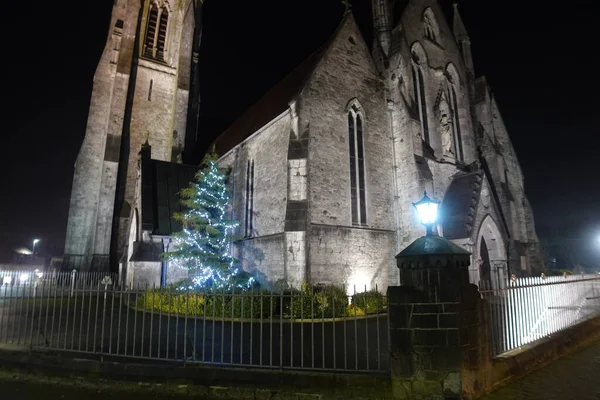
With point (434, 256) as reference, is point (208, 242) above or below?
above

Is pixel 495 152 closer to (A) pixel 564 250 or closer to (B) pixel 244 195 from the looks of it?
(B) pixel 244 195

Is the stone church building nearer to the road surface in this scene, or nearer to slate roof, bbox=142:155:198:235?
slate roof, bbox=142:155:198:235

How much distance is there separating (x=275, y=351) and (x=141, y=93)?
26052mm

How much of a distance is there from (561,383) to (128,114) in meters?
29.0

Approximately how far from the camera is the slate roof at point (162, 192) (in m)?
18.7

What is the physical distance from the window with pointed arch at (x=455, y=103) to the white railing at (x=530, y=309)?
11874 mm

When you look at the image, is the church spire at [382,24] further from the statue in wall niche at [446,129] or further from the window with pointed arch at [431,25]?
the statue in wall niche at [446,129]

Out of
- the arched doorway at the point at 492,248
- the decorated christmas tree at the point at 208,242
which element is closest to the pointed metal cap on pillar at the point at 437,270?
the decorated christmas tree at the point at 208,242

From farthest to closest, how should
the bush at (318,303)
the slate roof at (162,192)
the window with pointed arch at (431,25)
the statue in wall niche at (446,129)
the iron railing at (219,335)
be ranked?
1. the window with pointed arch at (431,25)
2. the statue in wall niche at (446,129)
3. the slate roof at (162,192)
4. the bush at (318,303)
5. the iron railing at (219,335)

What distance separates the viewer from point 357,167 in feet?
53.9

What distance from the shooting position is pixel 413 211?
16.2 metres

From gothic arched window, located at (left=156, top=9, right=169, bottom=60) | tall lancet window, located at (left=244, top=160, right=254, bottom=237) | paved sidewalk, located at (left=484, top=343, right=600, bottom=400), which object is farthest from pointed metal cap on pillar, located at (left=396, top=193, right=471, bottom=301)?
gothic arched window, located at (left=156, top=9, right=169, bottom=60)

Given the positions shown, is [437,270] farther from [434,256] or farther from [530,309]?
[530,309]

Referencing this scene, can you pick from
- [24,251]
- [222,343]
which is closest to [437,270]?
[222,343]
